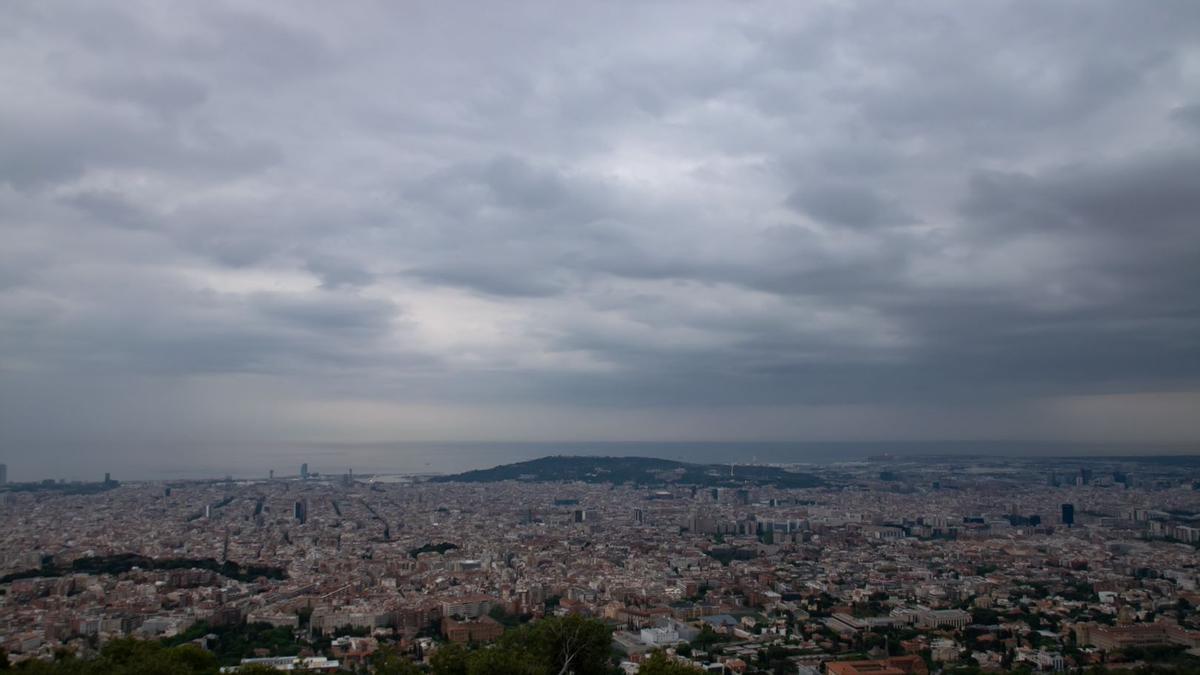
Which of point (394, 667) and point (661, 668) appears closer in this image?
point (394, 667)

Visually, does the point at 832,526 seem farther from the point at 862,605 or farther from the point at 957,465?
the point at 957,465

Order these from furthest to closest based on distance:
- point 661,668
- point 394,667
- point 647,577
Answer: point 647,577 → point 661,668 → point 394,667

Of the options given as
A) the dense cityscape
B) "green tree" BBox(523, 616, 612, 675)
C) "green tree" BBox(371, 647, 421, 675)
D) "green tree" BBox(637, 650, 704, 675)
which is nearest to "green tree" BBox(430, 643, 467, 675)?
"green tree" BBox(371, 647, 421, 675)

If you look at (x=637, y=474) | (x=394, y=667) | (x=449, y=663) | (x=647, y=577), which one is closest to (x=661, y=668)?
(x=449, y=663)

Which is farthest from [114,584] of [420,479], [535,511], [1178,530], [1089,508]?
[420,479]

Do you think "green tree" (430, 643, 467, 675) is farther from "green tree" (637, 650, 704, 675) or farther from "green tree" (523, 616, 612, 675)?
"green tree" (637, 650, 704, 675)

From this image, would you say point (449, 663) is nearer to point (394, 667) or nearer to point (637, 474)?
point (394, 667)
